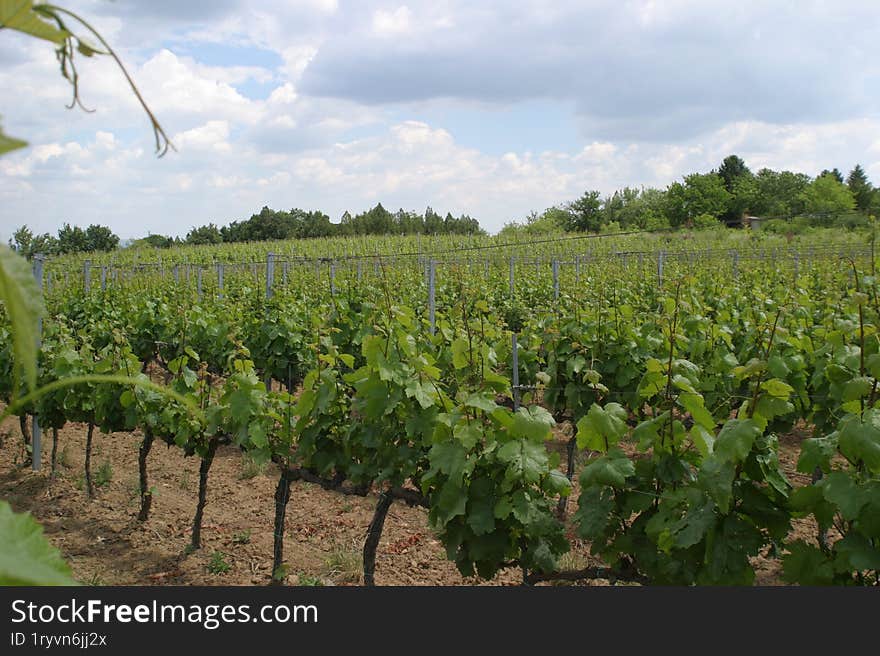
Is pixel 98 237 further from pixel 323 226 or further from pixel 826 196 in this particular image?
pixel 826 196

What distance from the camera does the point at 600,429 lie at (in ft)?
9.69

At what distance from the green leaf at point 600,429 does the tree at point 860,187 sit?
58598 millimetres

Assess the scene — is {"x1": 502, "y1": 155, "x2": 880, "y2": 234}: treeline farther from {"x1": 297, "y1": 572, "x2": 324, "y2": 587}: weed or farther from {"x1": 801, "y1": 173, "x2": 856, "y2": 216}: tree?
{"x1": 297, "y1": 572, "x2": 324, "y2": 587}: weed

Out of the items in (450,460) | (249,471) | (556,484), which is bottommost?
(249,471)

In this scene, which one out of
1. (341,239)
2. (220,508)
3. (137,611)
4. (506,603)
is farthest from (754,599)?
(341,239)

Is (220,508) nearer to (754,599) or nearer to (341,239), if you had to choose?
(754,599)

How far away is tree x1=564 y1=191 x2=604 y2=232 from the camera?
49.6m

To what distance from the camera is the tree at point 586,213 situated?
163ft

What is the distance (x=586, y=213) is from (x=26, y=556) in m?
51.8

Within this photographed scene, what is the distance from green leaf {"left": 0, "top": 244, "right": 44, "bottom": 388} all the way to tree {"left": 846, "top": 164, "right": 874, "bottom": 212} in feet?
201

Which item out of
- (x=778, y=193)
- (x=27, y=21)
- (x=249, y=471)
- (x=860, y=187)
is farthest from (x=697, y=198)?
(x=27, y=21)

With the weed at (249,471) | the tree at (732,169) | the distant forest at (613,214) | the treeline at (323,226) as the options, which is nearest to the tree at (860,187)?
the distant forest at (613,214)

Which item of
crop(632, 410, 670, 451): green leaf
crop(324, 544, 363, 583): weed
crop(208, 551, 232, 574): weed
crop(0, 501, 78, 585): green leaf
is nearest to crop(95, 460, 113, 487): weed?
crop(208, 551, 232, 574): weed

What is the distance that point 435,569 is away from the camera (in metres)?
5.06
